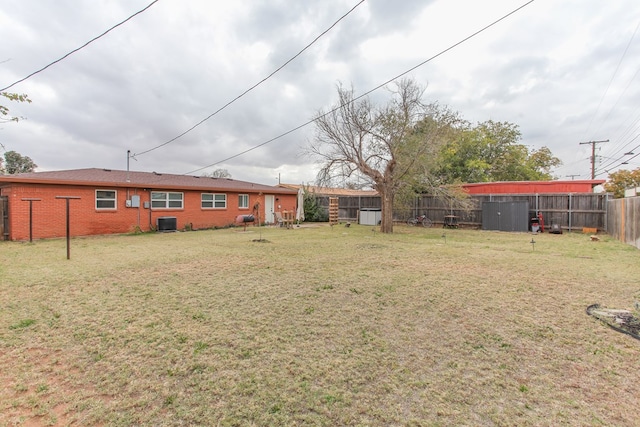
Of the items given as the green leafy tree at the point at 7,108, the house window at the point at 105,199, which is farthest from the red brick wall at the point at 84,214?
the green leafy tree at the point at 7,108

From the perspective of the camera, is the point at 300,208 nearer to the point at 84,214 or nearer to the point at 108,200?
the point at 108,200

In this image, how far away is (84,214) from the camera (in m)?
12.2

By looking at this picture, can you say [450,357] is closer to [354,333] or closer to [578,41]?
[354,333]

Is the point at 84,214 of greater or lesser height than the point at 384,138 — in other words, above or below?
below

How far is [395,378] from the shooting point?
2.36 metres

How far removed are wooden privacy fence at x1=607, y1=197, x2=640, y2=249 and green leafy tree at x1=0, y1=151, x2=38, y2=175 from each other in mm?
46068

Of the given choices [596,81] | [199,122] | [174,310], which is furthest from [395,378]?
[596,81]

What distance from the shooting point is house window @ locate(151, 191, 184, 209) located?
14.3m

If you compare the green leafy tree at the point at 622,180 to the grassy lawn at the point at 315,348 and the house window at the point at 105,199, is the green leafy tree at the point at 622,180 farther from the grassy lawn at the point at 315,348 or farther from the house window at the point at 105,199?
the house window at the point at 105,199

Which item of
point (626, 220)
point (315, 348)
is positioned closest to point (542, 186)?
point (626, 220)

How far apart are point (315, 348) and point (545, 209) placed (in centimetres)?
1596

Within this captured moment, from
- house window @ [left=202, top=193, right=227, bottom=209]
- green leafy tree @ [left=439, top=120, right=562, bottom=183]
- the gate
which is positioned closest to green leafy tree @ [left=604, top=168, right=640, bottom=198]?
green leafy tree @ [left=439, top=120, right=562, bottom=183]

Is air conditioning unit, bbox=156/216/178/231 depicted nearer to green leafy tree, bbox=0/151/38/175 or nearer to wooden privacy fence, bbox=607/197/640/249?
wooden privacy fence, bbox=607/197/640/249

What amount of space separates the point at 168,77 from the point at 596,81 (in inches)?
711
